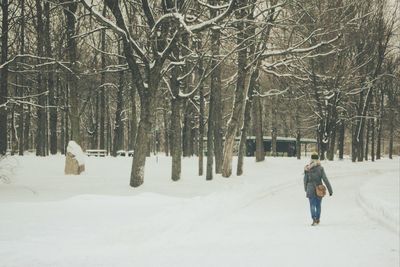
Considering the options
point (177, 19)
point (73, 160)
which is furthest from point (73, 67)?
point (177, 19)

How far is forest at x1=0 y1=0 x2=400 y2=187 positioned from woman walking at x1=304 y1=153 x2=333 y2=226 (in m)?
4.78

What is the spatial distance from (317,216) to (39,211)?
21.3ft

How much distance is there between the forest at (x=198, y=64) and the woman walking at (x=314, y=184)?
4.78 meters

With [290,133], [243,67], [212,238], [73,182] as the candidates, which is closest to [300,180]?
[243,67]

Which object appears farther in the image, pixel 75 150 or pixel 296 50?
pixel 75 150

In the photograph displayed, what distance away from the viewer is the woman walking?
11.8m

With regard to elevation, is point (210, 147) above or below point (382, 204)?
above

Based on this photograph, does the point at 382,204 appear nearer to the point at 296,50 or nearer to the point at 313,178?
the point at 313,178

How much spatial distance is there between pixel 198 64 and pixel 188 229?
13157mm

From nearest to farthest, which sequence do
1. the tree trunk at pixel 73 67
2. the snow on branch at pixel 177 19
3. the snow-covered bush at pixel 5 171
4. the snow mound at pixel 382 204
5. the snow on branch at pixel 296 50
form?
the snow mound at pixel 382 204, the snow on branch at pixel 177 19, the snow-covered bush at pixel 5 171, the snow on branch at pixel 296 50, the tree trunk at pixel 73 67

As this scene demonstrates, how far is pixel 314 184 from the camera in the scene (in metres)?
12.1

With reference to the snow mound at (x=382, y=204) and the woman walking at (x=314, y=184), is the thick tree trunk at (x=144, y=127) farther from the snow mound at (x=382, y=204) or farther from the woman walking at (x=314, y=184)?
the snow mound at (x=382, y=204)

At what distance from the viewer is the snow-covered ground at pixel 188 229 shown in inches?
303

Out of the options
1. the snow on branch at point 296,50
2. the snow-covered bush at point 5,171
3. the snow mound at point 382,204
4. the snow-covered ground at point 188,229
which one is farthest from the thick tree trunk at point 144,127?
the snow mound at point 382,204
